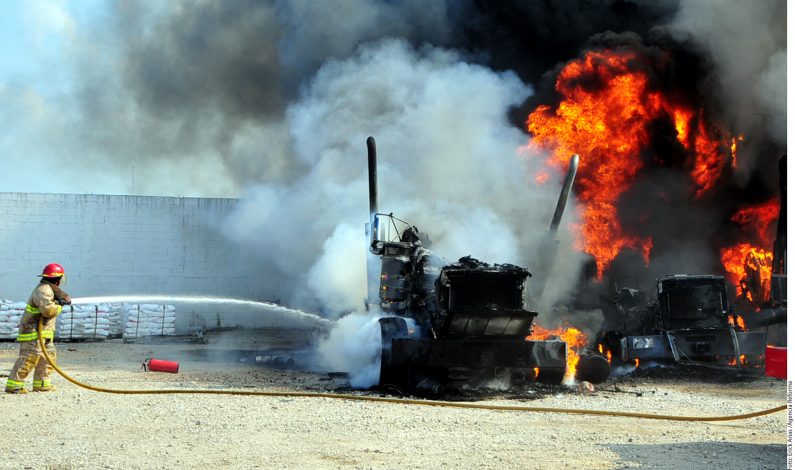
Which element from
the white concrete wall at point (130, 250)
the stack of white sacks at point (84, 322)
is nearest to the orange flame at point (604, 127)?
the white concrete wall at point (130, 250)

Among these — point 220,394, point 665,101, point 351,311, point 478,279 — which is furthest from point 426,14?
point 220,394

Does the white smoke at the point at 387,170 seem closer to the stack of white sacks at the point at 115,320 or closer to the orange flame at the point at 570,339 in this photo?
the orange flame at the point at 570,339

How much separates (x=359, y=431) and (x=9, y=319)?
15515mm

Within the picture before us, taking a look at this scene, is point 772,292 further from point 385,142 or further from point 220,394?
point 220,394

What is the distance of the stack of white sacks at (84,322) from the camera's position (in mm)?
21031

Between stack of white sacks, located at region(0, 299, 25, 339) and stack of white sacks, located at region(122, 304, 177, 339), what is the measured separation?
265 centimetres

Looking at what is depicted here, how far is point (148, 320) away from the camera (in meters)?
A: 22.2

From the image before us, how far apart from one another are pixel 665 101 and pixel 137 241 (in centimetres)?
1627

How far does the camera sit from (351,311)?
18.6 meters

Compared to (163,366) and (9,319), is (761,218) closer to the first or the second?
(163,366)

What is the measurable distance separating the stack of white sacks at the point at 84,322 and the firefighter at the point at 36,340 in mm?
9610

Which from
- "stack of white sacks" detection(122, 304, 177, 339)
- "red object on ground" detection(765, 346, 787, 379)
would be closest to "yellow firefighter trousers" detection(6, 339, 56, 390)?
"red object on ground" detection(765, 346, 787, 379)

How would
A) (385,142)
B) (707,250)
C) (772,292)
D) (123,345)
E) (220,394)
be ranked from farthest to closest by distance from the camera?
(707,250), (385,142), (123,345), (772,292), (220,394)

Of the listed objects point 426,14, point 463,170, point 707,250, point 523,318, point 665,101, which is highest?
point 426,14
